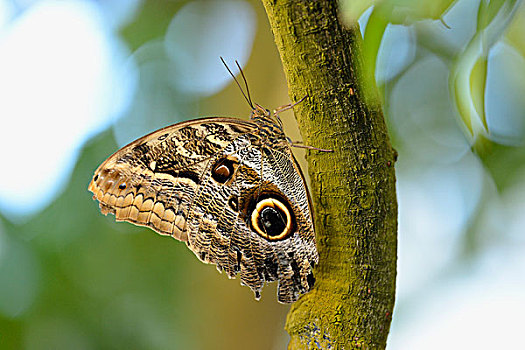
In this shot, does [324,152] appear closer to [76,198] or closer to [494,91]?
[494,91]

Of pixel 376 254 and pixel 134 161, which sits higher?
pixel 134 161

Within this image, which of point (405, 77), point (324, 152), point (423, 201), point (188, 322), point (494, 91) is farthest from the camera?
point (188, 322)

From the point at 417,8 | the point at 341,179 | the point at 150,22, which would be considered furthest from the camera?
the point at 150,22

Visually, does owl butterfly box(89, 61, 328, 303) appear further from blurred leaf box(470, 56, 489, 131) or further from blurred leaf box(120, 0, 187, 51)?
blurred leaf box(120, 0, 187, 51)

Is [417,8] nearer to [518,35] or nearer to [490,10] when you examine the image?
[490,10]

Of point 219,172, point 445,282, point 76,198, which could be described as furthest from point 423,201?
point 76,198

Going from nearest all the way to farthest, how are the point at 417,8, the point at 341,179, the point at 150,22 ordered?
the point at 417,8 < the point at 341,179 < the point at 150,22

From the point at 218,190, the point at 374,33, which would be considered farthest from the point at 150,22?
the point at 374,33
